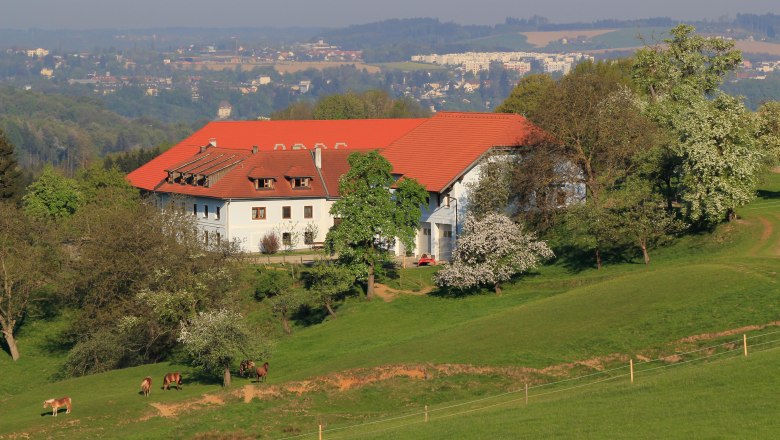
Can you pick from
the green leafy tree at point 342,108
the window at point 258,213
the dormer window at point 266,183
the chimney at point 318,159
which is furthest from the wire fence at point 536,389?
the green leafy tree at point 342,108

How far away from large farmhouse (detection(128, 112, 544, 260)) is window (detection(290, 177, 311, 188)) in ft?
0.24

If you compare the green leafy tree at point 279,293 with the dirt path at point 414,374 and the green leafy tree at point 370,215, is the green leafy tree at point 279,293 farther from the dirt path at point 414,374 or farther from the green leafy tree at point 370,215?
the dirt path at point 414,374

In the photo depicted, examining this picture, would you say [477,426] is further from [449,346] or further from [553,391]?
[449,346]

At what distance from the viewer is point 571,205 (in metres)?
77.3

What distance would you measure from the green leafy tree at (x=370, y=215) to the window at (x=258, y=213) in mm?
16948

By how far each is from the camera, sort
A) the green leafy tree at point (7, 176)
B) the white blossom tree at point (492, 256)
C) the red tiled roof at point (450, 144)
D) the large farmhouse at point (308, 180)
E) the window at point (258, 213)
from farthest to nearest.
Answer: the green leafy tree at point (7, 176) < the window at point (258, 213) < the red tiled roof at point (450, 144) < the large farmhouse at point (308, 180) < the white blossom tree at point (492, 256)

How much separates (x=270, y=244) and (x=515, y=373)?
4287 centimetres

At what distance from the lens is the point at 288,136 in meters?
116

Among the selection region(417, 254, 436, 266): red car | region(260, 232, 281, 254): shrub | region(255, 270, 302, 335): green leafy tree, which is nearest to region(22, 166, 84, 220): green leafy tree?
region(260, 232, 281, 254): shrub

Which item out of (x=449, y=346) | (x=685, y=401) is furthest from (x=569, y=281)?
(x=685, y=401)

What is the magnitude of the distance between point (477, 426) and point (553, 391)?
7.46 meters

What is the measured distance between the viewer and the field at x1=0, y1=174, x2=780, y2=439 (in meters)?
40.8

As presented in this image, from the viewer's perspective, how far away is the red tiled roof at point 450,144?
85562 millimetres

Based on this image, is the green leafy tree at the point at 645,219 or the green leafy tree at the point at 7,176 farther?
the green leafy tree at the point at 7,176
